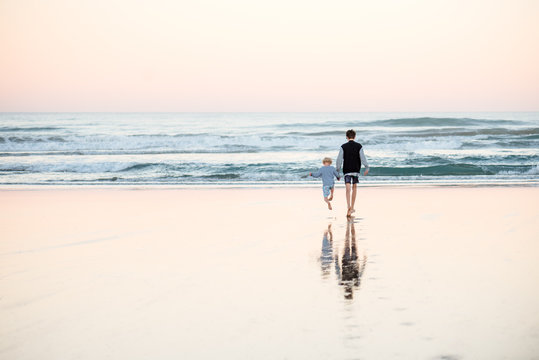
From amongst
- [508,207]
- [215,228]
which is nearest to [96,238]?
[215,228]

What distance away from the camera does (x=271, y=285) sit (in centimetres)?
544

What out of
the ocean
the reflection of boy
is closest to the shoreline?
the ocean

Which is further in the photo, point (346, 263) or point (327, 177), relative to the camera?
point (327, 177)

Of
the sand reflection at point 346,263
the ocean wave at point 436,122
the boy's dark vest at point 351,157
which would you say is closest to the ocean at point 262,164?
the boy's dark vest at point 351,157

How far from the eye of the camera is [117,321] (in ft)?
14.4

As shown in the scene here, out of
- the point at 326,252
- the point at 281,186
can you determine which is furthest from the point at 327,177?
the point at 281,186

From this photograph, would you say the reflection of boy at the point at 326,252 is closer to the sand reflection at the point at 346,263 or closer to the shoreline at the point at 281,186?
the sand reflection at the point at 346,263

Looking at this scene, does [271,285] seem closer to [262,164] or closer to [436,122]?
[262,164]

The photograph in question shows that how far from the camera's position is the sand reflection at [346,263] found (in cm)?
544

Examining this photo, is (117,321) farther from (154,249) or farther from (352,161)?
(352,161)

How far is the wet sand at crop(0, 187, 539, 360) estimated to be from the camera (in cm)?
389

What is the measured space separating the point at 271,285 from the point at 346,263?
125 cm

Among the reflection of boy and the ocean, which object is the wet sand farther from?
the ocean

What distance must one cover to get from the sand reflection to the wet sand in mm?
21
